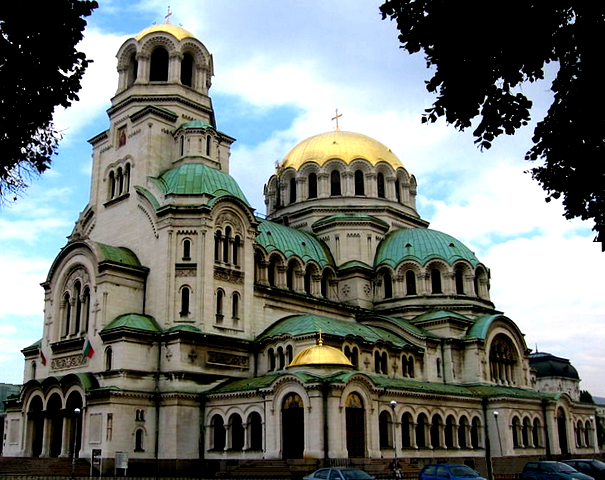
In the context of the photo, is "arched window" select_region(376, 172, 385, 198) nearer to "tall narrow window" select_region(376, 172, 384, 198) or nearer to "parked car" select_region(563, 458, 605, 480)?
"tall narrow window" select_region(376, 172, 384, 198)

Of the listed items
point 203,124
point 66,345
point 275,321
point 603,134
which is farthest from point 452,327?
point 603,134

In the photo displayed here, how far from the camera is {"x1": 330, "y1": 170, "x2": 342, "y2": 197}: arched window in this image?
58.9m

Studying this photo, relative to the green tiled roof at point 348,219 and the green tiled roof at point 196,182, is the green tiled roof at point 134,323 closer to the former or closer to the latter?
the green tiled roof at point 196,182

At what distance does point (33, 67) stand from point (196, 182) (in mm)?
29415

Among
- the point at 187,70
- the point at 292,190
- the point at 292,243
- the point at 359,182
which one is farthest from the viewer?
the point at 292,190

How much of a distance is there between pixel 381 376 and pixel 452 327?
28.7 ft

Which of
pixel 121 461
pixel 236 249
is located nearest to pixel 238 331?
pixel 236 249

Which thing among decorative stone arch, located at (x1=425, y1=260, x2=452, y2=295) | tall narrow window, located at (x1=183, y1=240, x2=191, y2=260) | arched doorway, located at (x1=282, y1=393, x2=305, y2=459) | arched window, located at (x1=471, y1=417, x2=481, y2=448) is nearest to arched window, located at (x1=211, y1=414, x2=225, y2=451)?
arched doorway, located at (x1=282, y1=393, x2=305, y2=459)

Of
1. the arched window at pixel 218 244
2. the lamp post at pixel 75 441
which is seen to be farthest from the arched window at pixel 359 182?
the lamp post at pixel 75 441

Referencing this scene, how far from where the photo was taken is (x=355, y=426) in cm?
3666

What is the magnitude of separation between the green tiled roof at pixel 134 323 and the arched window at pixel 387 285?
64.1ft

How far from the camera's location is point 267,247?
48562mm

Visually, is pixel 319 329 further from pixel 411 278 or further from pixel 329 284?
pixel 411 278

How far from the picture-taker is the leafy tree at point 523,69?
12547 millimetres
